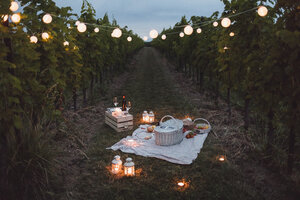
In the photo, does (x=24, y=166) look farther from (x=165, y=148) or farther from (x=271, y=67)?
(x=271, y=67)

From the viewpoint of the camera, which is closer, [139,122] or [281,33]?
[281,33]

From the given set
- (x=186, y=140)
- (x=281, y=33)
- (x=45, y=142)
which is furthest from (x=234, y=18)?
(x=45, y=142)

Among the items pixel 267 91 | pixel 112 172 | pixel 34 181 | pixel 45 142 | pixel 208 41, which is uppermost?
pixel 208 41

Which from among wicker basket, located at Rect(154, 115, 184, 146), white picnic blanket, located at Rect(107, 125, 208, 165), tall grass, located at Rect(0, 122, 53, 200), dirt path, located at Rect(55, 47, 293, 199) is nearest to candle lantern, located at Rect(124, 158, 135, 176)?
dirt path, located at Rect(55, 47, 293, 199)

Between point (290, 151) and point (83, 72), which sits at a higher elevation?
point (83, 72)

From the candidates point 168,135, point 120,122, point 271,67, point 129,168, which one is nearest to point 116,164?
point 129,168

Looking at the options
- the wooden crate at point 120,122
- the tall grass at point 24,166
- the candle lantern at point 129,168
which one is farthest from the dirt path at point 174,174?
the tall grass at point 24,166

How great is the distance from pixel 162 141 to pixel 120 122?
2.01 meters

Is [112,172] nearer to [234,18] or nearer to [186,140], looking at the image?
[186,140]

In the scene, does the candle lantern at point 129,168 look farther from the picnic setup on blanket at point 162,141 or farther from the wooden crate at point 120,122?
the wooden crate at point 120,122

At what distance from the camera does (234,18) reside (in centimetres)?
691

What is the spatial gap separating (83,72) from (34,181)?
6.88 m

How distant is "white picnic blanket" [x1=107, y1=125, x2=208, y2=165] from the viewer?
5.77m

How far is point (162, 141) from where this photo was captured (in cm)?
644
